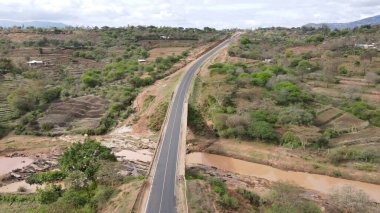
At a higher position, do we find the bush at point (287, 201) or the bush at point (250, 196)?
the bush at point (287, 201)

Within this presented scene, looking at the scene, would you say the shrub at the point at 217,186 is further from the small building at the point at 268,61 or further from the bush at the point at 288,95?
the small building at the point at 268,61

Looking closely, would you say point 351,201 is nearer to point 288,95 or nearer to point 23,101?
point 288,95

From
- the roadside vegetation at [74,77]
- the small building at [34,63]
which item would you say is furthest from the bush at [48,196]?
Result: the small building at [34,63]

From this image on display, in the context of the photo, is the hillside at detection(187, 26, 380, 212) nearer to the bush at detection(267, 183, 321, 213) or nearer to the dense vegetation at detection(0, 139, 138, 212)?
the bush at detection(267, 183, 321, 213)

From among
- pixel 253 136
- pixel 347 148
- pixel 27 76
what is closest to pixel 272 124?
pixel 253 136

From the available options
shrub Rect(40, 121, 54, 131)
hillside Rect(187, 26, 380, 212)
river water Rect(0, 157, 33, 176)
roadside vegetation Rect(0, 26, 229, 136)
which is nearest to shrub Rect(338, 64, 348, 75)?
hillside Rect(187, 26, 380, 212)

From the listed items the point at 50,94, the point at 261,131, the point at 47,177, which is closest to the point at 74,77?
the point at 50,94

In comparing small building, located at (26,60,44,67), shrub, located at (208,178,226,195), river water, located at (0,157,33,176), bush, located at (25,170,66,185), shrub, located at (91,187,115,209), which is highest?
small building, located at (26,60,44,67)
